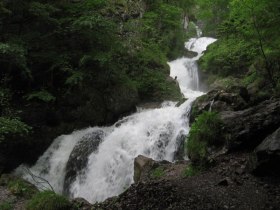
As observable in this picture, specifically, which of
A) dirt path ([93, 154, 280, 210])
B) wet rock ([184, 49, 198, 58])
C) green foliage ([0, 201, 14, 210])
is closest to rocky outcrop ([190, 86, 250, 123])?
dirt path ([93, 154, 280, 210])

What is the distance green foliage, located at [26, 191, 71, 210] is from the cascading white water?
3.37m

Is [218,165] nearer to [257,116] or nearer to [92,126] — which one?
[257,116]

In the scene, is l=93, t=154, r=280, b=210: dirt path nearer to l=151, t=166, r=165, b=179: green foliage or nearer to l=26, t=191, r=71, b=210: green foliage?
l=26, t=191, r=71, b=210: green foliage

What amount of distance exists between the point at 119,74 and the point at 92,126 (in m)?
2.85

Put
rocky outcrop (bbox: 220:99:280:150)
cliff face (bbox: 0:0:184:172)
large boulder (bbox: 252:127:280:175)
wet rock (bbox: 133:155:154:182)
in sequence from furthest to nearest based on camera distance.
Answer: cliff face (bbox: 0:0:184:172)
wet rock (bbox: 133:155:154:182)
rocky outcrop (bbox: 220:99:280:150)
large boulder (bbox: 252:127:280:175)

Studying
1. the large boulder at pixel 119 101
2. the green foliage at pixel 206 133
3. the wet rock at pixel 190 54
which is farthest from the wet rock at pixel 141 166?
the wet rock at pixel 190 54

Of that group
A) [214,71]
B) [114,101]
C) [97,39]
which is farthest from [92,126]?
[214,71]

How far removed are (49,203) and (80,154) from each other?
5.32 meters

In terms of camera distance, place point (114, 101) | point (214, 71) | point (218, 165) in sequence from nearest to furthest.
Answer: point (218, 165) → point (114, 101) → point (214, 71)

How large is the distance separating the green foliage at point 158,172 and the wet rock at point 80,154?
3895 mm

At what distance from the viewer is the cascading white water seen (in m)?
12.5

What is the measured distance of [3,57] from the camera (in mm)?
12930

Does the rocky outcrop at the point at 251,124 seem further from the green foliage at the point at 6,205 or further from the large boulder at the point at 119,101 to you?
the large boulder at the point at 119,101

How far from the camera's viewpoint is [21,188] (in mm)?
11406
